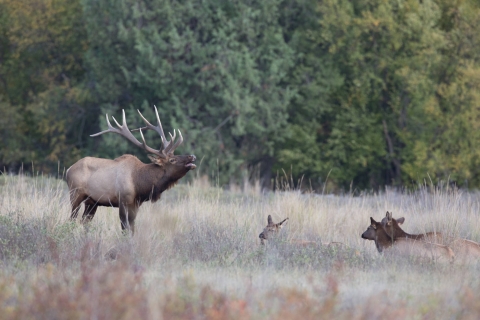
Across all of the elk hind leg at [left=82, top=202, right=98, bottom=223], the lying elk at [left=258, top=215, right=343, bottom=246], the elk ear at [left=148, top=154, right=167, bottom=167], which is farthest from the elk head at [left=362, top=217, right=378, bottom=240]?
the elk hind leg at [left=82, top=202, right=98, bottom=223]

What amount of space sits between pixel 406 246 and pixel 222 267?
99.7 inches

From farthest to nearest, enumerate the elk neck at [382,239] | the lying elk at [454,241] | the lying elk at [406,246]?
1. the elk neck at [382,239]
2. the lying elk at [454,241]
3. the lying elk at [406,246]

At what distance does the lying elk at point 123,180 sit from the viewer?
12.9 m

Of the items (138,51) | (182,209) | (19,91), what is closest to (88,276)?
(182,209)

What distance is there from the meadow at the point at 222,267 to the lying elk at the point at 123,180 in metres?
0.26

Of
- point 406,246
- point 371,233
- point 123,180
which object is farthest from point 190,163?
point 406,246

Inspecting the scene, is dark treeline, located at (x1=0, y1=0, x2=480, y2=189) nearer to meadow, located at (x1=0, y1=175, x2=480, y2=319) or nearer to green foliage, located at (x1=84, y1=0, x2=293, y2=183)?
green foliage, located at (x1=84, y1=0, x2=293, y2=183)

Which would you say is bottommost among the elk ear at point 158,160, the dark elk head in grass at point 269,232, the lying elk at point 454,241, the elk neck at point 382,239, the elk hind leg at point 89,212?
the elk hind leg at point 89,212

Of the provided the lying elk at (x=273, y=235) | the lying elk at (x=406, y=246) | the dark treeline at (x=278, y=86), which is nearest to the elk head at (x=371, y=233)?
the lying elk at (x=406, y=246)

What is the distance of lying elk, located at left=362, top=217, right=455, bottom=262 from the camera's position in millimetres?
10398

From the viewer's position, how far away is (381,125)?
3369cm

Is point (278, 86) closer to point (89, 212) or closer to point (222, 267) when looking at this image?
point (89, 212)

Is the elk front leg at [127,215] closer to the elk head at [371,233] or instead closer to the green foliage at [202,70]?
the elk head at [371,233]

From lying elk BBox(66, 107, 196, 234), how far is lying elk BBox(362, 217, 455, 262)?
272 cm
